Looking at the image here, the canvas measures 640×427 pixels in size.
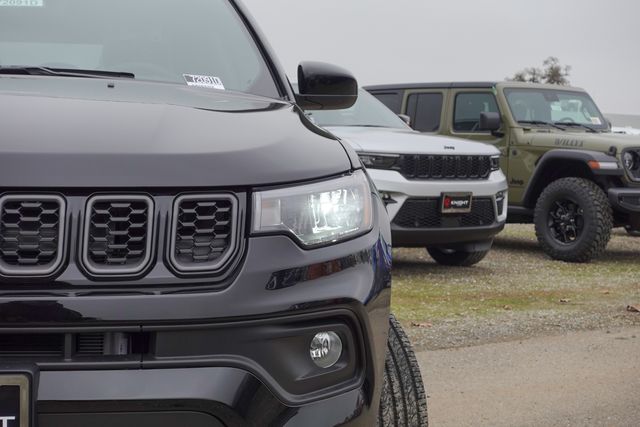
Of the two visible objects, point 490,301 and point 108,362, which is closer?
point 108,362

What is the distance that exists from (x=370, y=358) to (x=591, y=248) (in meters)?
7.47

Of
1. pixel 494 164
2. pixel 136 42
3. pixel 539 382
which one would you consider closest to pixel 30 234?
pixel 136 42

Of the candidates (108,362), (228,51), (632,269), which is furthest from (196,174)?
(632,269)

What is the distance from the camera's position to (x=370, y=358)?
6.67 ft

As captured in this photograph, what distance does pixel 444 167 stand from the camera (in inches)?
311

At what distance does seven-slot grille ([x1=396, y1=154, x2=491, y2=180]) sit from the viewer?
7.75m

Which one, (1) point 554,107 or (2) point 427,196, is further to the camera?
(1) point 554,107

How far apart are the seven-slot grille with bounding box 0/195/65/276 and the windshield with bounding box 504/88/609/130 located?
8.70m

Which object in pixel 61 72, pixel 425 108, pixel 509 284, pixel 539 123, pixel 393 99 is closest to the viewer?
pixel 61 72

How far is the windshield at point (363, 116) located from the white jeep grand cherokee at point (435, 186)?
249mm

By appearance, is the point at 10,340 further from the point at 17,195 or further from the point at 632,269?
the point at 632,269

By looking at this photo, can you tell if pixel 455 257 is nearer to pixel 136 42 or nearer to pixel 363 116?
pixel 363 116

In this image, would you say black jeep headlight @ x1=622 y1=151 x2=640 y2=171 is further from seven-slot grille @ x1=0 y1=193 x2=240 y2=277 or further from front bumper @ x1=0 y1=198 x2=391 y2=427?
seven-slot grille @ x1=0 y1=193 x2=240 y2=277

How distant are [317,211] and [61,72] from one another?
3.45 ft
